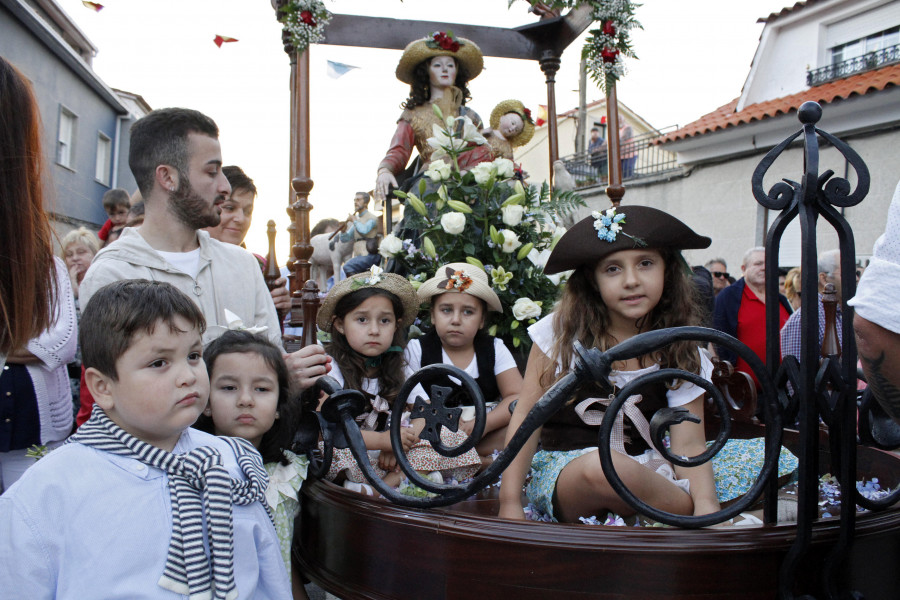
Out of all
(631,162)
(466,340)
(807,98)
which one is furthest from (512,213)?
(631,162)

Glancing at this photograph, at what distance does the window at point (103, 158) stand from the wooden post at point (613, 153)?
48.7 feet

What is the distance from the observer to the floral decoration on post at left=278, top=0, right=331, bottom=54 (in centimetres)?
380

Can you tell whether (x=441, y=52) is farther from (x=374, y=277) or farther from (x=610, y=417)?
(x=610, y=417)

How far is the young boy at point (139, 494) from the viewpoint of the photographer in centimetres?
138

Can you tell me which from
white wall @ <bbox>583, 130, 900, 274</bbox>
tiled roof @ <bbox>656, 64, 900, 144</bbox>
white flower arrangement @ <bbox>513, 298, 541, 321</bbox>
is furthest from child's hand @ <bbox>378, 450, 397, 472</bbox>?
tiled roof @ <bbox>656, 64, 900, 144</bbox>

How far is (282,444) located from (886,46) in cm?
1293

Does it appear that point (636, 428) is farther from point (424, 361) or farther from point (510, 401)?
point (424, 361)

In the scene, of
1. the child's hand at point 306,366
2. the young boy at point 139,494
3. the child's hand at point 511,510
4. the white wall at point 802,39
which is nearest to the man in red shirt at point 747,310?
the child's hand at point 511,510

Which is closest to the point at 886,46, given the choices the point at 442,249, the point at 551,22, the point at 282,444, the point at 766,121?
the point at 766,121

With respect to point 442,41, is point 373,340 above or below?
below

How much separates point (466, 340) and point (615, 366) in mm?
1056

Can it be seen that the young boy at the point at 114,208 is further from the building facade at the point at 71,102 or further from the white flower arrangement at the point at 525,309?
the building facade at the point at 71,102

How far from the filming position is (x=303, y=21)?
3809mm

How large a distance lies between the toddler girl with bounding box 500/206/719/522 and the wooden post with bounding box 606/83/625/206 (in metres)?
2.03
